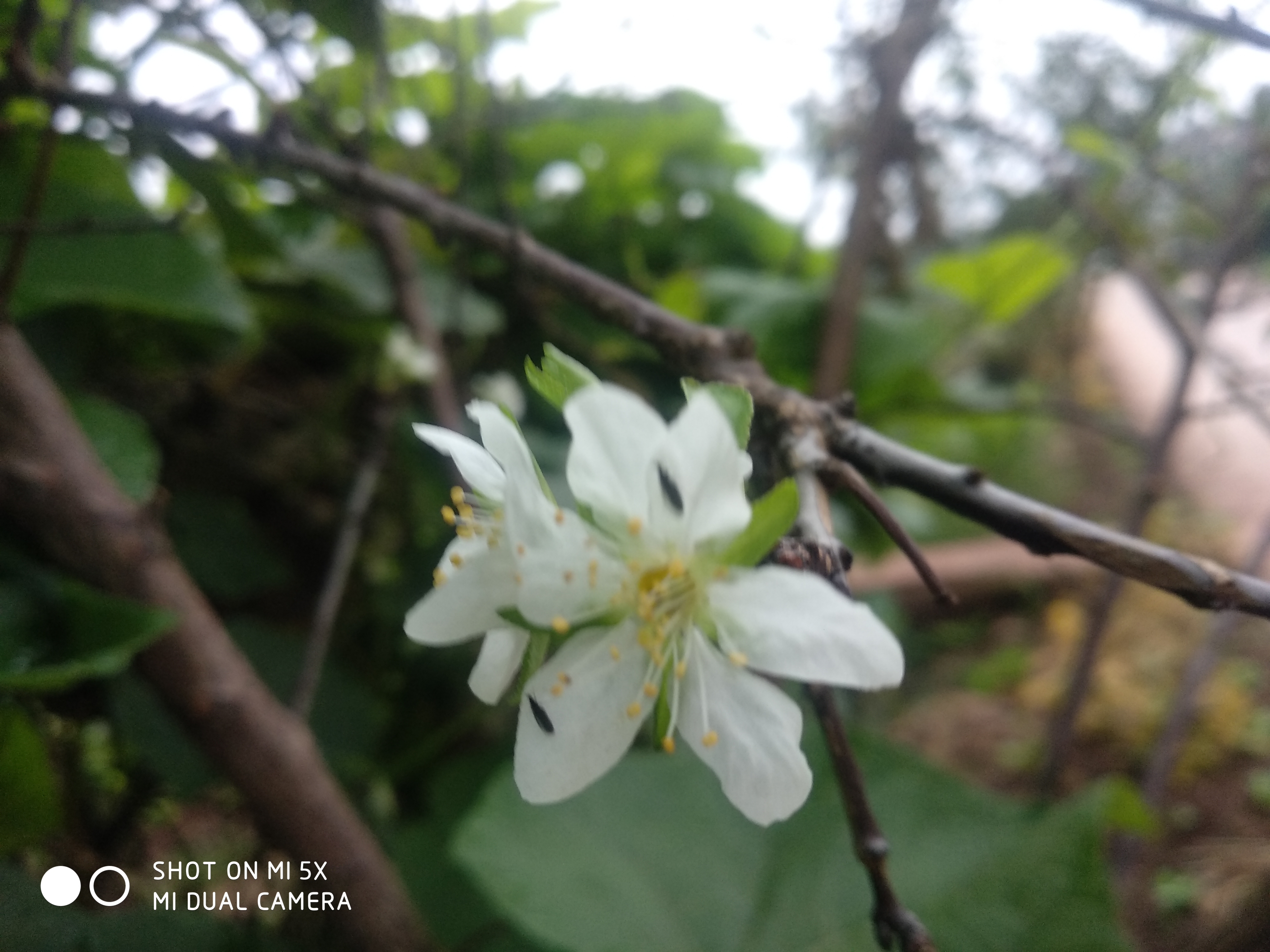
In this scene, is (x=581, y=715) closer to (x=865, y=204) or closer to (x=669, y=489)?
(x=669, y=489)

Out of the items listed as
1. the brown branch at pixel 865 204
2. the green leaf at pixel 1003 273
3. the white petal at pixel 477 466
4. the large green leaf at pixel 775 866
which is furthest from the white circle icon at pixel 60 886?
the green leaf at pixel 1003 273

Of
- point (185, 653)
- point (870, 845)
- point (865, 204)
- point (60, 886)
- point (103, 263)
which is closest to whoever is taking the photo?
point (870, 845)

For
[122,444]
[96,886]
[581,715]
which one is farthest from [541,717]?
[122,444]

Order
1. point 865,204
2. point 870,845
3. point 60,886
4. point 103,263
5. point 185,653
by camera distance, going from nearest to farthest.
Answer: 1. point 870,845
2. point 60,886
3. point 185,653
4. point 103,263
5. point 865,204

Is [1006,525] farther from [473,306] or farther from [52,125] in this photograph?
[473,306]

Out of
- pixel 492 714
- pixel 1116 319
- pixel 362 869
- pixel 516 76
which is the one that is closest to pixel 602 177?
pixel 516 76
